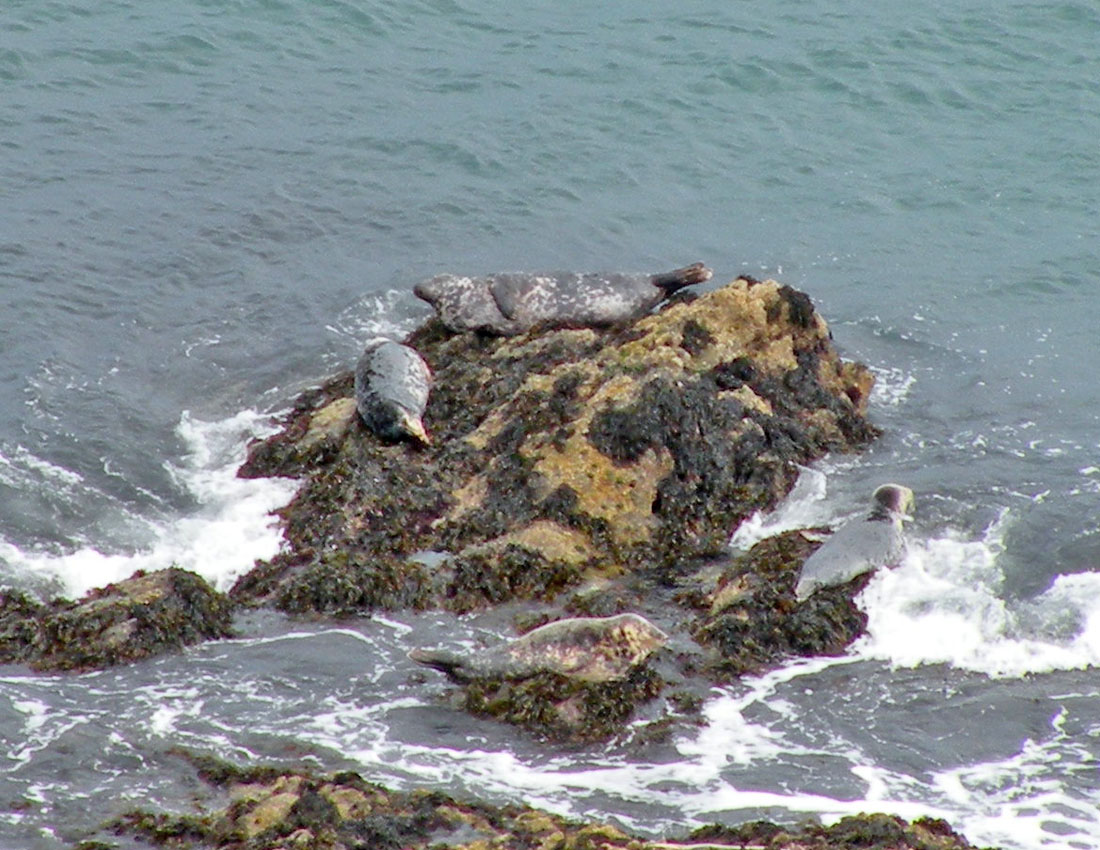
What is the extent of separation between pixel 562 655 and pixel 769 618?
5.55 feet

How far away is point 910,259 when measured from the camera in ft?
64.7

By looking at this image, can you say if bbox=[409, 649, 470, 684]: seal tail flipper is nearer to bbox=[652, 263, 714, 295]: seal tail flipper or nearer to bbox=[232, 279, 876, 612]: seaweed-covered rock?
bbox=[232, 279, 876, 612]: seaweed-covered rock

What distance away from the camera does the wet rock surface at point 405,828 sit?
7.99 metres

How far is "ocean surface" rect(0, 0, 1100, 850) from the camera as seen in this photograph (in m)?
9.37

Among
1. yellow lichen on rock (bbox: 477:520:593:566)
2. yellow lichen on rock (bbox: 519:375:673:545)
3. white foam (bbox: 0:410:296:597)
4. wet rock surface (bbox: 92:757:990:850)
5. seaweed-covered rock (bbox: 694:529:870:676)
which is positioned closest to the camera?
wet rock surface (bbox: 92:757:990:850)

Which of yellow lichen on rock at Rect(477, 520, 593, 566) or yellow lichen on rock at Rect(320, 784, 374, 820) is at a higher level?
yellow lichen on rock at Rect(477, 520, 593, 566)

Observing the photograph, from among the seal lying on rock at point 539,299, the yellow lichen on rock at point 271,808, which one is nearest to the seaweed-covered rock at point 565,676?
the yellow lichen on rock at point 271,808

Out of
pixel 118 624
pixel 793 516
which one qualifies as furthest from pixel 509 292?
pixel 118 624

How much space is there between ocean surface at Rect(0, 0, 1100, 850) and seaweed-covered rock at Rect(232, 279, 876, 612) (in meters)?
0.41

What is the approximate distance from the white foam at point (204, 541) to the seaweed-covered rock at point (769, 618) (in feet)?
11.7

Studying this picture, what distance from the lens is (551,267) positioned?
18.5 metres

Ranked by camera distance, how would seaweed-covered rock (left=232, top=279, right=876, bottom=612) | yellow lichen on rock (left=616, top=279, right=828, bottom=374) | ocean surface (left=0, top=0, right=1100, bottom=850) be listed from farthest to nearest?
yellow lichen on rock (left=616, top=279, right=828, bottom=374)
seaweed-covered rock (left=232, top=279, right=876, bottom=612)
ocean surface (left=0, top=0, right=1100, bottom=850)

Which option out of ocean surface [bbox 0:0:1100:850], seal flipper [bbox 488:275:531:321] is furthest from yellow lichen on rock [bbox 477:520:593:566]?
seal flipper [bbox 488:275:531:321]

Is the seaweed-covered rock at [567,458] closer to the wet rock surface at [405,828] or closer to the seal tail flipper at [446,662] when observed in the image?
the seal tail flipper at [446,662]
